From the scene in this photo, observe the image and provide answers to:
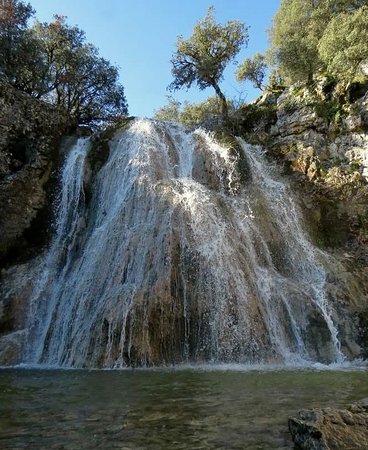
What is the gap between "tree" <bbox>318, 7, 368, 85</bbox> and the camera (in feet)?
82.2

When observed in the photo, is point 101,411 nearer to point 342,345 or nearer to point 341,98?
point 342,345

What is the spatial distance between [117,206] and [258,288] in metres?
6.99

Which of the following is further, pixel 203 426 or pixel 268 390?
pixel 268 390

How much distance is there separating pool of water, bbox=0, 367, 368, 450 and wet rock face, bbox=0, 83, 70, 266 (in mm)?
10181

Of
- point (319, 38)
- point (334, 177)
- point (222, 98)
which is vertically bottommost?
point (334, 177)

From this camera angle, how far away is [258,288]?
15672 mm

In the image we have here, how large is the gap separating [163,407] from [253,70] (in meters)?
35.4

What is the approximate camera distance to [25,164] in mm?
22609

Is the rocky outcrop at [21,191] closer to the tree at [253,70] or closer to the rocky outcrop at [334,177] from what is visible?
the rocky outcrop at [334,177]

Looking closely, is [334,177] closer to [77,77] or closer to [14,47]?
[77,77]

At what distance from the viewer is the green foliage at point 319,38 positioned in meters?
25.4

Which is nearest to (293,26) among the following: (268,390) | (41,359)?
(41,359)

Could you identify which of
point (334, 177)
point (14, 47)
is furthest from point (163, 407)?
point (14, 47)

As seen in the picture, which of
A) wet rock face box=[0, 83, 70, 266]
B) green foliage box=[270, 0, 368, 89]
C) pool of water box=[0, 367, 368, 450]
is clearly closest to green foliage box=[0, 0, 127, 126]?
wet rock face box=[0, 83, 70, 266]
